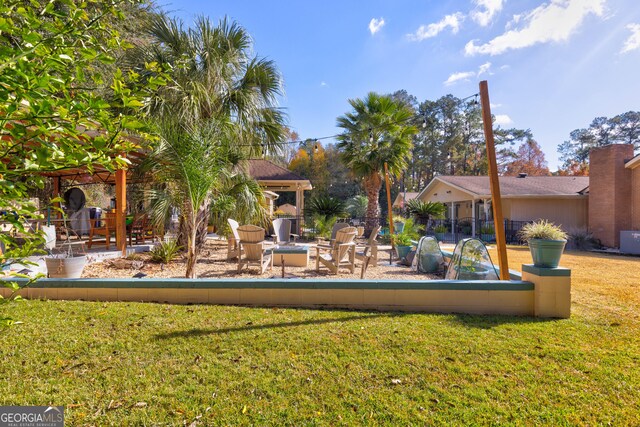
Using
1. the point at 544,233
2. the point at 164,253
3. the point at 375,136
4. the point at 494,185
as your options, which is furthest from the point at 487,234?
the point at 164,253

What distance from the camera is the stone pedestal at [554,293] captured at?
4.14m

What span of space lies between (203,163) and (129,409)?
4.23m

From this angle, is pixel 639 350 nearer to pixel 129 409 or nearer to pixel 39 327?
pixel 129 409

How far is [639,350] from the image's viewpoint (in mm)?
3279

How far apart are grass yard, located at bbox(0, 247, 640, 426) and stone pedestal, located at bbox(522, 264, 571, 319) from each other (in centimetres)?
21

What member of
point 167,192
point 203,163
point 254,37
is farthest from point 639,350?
point 254,37

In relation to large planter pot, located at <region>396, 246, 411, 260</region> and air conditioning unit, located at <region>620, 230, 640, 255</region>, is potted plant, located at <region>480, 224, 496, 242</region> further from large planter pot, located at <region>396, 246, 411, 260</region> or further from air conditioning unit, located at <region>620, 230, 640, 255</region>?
large planter pot, located at <region>396, 246, 411, 260</region>

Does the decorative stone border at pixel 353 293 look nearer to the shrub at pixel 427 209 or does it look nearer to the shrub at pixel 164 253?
the shrub at pixel 164 253

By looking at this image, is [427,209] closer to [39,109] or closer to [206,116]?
[206,116]

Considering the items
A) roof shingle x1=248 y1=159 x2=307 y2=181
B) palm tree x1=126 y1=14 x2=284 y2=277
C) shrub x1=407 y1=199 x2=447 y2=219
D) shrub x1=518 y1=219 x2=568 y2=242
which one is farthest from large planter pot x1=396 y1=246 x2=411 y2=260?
shrub x1=407 y1=199 x2=447 y2=219

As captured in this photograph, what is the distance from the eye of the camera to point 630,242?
42.0 feet

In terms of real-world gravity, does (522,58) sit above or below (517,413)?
above

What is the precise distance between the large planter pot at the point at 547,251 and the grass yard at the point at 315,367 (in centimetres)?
79

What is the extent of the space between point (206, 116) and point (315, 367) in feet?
25.3
